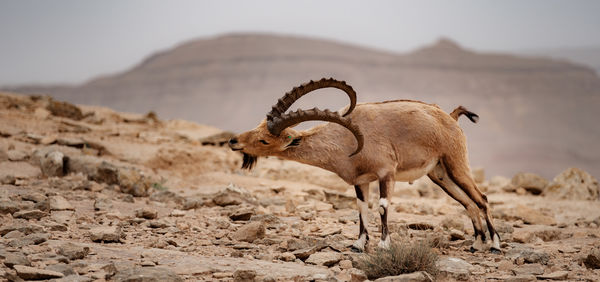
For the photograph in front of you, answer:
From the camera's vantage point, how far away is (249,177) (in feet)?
52.6

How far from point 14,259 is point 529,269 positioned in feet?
21.8

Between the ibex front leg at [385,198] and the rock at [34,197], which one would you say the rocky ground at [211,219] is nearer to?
the rock at [34,197]

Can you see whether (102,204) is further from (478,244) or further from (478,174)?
(478,174)

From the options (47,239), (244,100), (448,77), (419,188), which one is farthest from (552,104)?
(47,239)

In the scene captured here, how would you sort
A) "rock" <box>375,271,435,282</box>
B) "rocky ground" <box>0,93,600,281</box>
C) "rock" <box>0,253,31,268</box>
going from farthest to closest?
"rocky ground" <box>0,93,600,281</box>
"rock" <box>375,271,435,282</box>
"rock" <box>0,253,31,268</box>

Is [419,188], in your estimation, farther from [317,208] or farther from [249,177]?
[317,208]

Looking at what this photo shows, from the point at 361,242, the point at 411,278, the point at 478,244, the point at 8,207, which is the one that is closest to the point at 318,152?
the point at 361,242

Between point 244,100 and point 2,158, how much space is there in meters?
82.1

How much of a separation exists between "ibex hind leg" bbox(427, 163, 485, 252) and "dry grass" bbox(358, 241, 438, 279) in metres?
2.19

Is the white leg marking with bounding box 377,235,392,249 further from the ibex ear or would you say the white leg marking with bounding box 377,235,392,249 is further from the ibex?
the ibex ear

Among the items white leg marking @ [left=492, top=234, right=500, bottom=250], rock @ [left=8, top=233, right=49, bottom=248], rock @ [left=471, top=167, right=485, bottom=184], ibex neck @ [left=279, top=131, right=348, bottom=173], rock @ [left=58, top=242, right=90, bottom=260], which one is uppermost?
ibex neck @ [left=279, top=131, right=348, bottom=173]

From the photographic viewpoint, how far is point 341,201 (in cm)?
1255

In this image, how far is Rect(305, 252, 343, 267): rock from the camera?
24.6 feet

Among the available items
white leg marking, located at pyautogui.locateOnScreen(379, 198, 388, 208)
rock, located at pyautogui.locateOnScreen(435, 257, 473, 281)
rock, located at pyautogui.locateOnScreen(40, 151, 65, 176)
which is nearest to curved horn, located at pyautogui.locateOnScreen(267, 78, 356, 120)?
white leg marking, located at pyautogui.locateOnScreen(379, 198, 388, 208)
